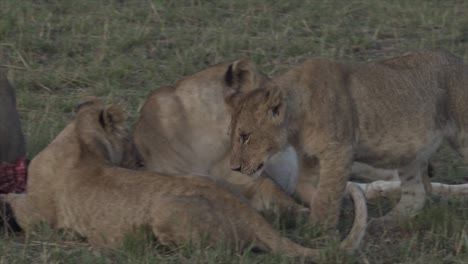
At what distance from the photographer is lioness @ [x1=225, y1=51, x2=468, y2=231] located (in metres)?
4.77

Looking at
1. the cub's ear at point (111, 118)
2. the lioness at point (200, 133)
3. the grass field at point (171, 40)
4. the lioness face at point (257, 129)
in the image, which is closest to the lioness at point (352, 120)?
the lioness face at point (257, 129)

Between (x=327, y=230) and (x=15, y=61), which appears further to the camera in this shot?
(x=15, y=61)

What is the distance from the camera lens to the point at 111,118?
511 cm

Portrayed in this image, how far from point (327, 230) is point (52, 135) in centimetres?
185

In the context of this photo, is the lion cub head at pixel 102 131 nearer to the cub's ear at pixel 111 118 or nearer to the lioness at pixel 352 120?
the cub's ear at pixel 111 118

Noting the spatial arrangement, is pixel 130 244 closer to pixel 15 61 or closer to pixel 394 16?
pixel 15 61

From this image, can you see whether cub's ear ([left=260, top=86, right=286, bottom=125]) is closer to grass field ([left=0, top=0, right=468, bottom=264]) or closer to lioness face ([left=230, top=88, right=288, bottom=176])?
lioness face ([left=230, top=88, right=288, bottom=176])

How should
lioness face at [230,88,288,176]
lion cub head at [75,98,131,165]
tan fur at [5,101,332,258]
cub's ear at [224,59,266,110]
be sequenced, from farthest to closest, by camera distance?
1. cub's ear at [224,59,266,110]
2. lion cub head at [75,98,131,165]
3. lioness face at [230,88,288,176]
4. tan fur at [5,101,332,258]

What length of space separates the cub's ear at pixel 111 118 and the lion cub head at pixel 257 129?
1.83 ft

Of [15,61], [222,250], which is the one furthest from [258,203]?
[15,61]

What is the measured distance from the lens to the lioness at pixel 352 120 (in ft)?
15.6

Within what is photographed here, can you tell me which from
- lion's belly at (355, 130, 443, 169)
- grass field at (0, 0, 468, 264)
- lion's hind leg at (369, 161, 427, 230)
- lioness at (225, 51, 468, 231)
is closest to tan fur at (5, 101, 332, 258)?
lioness at (225, 51, 468, 231)

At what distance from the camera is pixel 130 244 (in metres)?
4.54

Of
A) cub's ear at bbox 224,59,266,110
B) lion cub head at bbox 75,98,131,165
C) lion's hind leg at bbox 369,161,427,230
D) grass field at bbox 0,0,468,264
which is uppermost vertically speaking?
cub's ear at bbox 224,59,266,110
